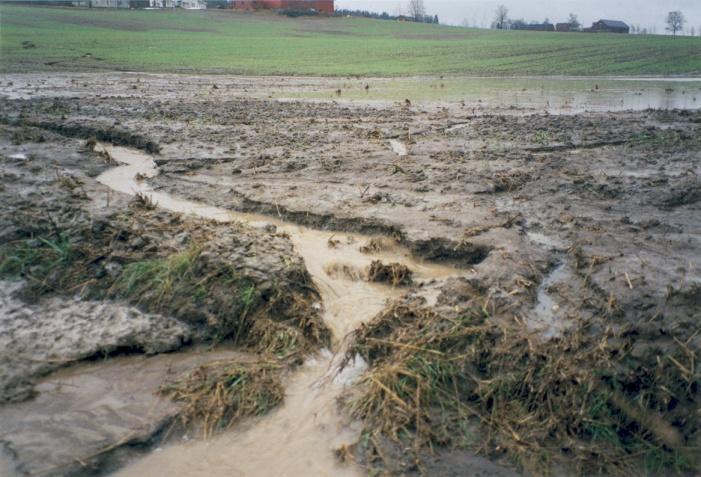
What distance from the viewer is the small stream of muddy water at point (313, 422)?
3.15 metres

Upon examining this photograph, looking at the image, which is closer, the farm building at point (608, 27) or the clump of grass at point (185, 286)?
the clump of grass at point (185, 286)

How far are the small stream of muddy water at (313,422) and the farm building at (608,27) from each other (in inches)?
2630

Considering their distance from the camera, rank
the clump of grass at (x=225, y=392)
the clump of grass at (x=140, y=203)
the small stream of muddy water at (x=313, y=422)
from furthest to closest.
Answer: the clump of grass at (x=140, y=203) → the clump of grass at (x=225, y=392) → the small stream of muddy water at (x=313, y=422)

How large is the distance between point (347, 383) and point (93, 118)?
8.55m

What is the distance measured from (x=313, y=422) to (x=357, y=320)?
1149 mm

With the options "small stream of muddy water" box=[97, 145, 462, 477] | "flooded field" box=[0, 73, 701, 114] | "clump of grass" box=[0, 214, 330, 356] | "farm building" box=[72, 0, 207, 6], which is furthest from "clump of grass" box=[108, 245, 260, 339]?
"farm building" box=[72, 0, 207, 6]

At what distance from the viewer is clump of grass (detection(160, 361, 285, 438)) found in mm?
3459

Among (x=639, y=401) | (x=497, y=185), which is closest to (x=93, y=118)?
(x=497, y=185)

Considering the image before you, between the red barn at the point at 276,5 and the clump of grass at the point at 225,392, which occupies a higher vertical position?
the red barn at the point at 276,5

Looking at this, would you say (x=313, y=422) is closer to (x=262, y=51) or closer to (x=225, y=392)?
(x=225, y=392)

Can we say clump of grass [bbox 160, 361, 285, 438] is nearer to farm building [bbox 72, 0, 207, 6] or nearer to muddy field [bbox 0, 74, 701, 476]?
muddy field [bbox 0, 74, 701, 476]

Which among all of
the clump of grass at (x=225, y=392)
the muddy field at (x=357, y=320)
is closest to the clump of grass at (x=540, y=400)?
the muddy field at (x=357, y=320)

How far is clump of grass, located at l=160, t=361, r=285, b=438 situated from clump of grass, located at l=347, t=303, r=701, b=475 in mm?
541

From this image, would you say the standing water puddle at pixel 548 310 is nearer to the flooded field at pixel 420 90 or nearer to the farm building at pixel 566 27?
the flooded field at pixel 420 90
